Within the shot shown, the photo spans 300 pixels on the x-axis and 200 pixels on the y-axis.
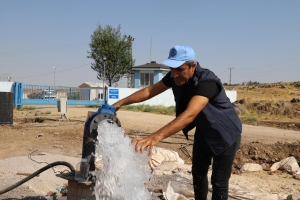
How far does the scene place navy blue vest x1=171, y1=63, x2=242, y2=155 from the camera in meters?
3.21

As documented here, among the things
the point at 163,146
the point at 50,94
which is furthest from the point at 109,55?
the point at 163,146

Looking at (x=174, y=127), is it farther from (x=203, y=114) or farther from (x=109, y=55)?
(x=109, y=55)

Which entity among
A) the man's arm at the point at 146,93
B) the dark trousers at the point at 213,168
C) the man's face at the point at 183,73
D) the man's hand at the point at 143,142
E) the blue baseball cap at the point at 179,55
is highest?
the blue baseball cap at the point at 179,55

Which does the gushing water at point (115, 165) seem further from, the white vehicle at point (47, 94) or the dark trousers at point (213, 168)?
the white vehicle at point (47, 94)

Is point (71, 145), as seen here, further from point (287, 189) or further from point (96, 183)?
point (96, 183)

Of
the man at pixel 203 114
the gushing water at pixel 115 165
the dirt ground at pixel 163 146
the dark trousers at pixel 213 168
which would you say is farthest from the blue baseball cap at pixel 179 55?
the dirt ground at pixel 163 146

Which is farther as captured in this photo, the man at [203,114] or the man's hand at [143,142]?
the man at [203,114]

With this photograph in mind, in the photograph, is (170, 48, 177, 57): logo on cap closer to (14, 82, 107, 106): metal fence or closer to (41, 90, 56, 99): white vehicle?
(14, 82, 107, 106): metal fence

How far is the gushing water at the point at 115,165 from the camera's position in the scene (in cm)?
288

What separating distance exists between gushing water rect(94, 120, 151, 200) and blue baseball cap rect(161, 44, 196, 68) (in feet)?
2.14

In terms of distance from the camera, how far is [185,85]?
3264 mm

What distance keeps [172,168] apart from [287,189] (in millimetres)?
1950

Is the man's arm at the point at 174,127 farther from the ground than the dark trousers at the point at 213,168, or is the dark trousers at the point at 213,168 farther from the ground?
the man's arm at the point at 174,127

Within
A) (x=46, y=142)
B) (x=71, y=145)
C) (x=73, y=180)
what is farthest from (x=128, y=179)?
(x=46, y=142)
